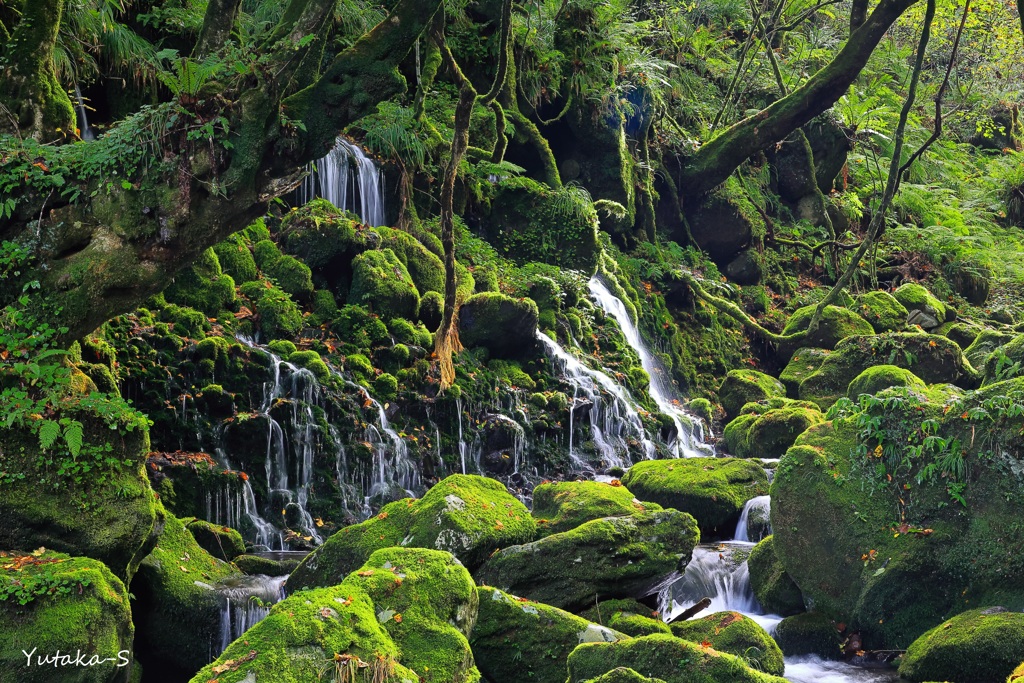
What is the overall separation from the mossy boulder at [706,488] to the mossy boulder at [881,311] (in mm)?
8742

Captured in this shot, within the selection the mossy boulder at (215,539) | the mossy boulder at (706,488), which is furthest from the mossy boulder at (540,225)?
the mossy boulder at (215,539)

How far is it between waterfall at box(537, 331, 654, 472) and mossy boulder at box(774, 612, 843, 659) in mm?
4923

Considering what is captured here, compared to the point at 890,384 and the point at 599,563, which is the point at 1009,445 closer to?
the point at 599,563

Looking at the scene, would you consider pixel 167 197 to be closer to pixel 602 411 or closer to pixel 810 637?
pixel 810 637

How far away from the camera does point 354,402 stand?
10.0 metres

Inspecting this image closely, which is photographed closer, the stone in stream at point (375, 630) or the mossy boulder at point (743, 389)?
the stone in stream at point (375, 630)

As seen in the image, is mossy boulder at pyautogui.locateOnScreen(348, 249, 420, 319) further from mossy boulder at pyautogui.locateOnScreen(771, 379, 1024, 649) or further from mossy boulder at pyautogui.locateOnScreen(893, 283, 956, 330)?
mossy boulder at pyautogui.locateOnScreen(893, 283, 956, 330)

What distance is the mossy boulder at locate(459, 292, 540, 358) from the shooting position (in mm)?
12023

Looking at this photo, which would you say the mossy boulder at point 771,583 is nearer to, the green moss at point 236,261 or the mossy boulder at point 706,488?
the mossy boulder at point 706,488

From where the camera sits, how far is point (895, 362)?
579 inches

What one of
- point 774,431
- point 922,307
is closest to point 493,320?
point 774,431

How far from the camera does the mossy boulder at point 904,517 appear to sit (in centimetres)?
711

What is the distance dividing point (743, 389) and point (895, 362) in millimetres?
2625

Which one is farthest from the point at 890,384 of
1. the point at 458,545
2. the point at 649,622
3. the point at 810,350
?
the point at 458,545
